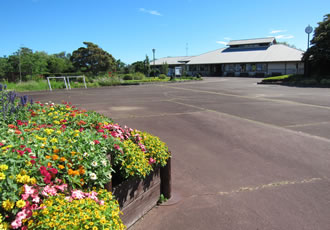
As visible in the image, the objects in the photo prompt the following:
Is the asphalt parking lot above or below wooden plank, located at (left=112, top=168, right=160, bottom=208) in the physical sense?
below

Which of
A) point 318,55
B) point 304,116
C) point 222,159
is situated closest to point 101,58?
point 318,55

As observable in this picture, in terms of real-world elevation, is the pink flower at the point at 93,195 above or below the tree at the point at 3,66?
below

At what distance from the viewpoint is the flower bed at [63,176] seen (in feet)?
6.03

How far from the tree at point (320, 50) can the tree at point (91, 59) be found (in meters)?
31.2

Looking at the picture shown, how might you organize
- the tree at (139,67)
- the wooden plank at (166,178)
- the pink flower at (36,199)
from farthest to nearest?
1. the tree at (139,67)
2. the wooden plank at (166,178)
3. the pink flower at (36,199)

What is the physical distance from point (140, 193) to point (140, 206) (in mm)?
159

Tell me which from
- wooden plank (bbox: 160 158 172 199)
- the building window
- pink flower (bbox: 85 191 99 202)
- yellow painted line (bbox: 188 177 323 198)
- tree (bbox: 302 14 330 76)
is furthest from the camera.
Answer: the building window

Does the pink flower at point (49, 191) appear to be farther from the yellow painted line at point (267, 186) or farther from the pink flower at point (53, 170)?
the yellow painted line at point (267, 186)

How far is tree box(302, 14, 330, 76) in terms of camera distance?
90.1 feet

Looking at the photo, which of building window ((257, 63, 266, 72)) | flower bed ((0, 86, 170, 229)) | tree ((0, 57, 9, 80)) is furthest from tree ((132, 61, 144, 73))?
flower bed ((0, 86, 170, 229))

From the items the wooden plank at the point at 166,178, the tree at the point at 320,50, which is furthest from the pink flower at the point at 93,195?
the tree at the point at 320,50

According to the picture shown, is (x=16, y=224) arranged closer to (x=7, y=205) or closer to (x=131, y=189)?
(x=7, y=205)

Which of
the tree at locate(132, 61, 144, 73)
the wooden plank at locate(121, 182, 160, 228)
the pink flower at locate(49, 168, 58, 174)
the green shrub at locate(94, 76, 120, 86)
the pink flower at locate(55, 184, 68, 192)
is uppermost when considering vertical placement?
the tree at locate(132, 61, 144, 73)

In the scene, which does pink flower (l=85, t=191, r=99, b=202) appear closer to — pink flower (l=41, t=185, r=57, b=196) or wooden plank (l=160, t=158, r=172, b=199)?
pink flower (l=41, t=185, r=57, b=196)
